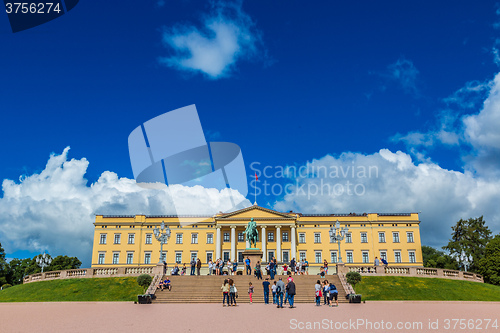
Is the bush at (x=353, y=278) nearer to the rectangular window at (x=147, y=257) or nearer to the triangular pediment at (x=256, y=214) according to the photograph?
the triangular pediment at (x=256, y=214)

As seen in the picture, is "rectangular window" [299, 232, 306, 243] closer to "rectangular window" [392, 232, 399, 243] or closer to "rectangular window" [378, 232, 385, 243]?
"rectangular window" [378, 232, 385, 243]

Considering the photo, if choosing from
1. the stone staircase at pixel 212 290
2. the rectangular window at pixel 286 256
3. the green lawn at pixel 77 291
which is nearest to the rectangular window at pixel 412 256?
the rectangular window at pixel 286 256

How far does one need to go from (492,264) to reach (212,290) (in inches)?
1631

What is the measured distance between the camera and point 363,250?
6819 centimetres

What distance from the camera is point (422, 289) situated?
32312 millimetres

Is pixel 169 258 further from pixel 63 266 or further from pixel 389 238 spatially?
pixel 389 238

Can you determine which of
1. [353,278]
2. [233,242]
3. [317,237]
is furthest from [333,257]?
[353,278]

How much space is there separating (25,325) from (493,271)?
2148 inches

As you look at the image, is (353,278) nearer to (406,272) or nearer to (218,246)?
(406,272)

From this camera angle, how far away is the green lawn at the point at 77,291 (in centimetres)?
3022

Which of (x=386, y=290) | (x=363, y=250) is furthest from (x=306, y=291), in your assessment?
(x=363, y=250)

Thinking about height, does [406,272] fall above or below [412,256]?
below

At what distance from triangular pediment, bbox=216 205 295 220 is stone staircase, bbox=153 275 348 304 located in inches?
1323

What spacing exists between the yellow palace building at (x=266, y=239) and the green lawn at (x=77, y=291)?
32.8 metres
